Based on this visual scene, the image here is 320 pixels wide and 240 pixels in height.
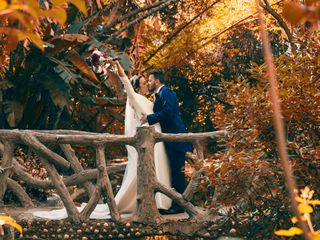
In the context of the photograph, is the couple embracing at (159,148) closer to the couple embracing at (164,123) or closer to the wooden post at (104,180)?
the couple embracing at (164,123)

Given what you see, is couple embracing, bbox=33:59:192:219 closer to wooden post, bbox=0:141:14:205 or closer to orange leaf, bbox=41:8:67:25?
wooden post, bbox=0:141:14:205

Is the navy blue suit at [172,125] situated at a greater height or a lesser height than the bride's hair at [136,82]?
lesser

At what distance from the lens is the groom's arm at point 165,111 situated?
9.22m

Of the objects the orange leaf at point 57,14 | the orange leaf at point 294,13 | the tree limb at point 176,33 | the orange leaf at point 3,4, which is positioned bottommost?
the orange leaf at point 294,13

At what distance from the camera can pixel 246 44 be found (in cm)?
1764

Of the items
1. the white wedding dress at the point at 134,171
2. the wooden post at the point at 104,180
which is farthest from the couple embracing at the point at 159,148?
the wooden post at the point at 104,180

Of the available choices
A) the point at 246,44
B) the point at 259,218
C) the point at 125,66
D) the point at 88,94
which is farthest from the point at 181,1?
the point at 259,218

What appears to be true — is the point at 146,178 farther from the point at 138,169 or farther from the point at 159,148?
the point at 159,148

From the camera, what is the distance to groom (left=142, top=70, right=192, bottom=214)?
30.3 ft

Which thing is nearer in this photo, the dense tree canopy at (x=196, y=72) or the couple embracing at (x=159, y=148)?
the dense tree canopy at (x=196, y=72)

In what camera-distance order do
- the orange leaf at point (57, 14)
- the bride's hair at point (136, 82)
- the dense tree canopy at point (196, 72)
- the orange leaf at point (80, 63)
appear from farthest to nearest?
the orange leaf at point (80, 63), the bride's hair at point (136, 82), the dense tree canopy at point (196, 72), the orange leaf at point (57, 14)

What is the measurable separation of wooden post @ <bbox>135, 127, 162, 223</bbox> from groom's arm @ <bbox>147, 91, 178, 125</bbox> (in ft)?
1.70

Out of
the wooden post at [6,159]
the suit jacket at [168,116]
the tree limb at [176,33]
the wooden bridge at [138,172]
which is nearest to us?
the wooden bridge at [138,172]

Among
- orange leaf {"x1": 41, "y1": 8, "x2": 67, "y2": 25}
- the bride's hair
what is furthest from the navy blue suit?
orange leaf {"x1": 41, "y1": 8, "x2": 67, "y2": 25}
